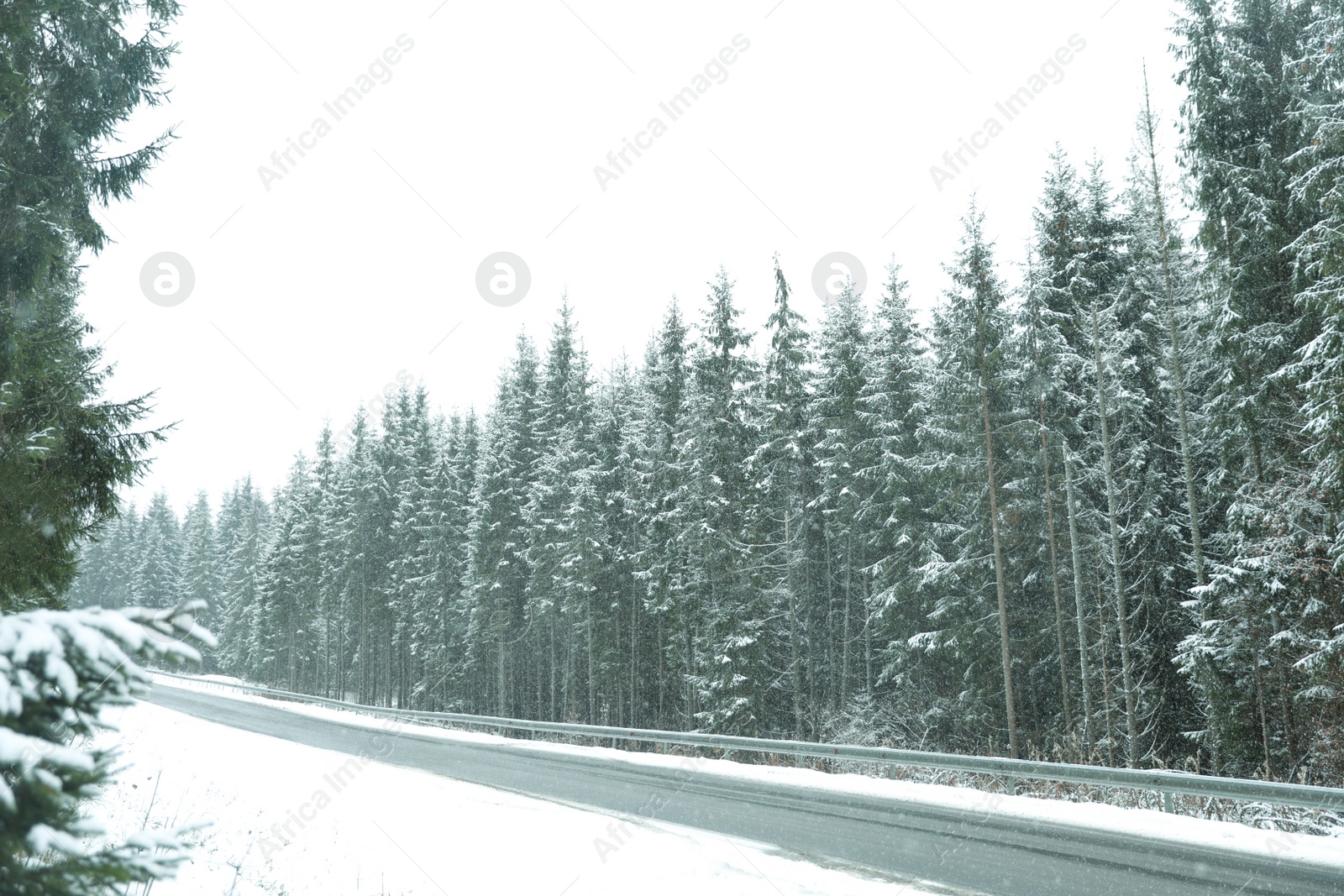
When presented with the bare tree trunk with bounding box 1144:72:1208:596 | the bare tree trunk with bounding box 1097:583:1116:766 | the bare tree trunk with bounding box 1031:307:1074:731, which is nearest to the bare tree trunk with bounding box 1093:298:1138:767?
the bare tree trunk with bounding box 1097:583:1116:766

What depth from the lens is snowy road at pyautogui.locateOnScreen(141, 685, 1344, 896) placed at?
7.61 metres

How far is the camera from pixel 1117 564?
2028 cm

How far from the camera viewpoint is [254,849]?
349 inches

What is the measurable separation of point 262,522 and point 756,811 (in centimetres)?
7367

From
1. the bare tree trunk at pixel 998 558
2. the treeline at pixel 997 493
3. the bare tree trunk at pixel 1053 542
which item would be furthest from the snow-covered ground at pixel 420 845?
the bare tree trunk at pixel 1053 542

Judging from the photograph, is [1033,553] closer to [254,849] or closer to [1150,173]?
[1150,173]

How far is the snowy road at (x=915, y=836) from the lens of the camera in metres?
7.61

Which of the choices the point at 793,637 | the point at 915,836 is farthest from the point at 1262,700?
the point at 793,637

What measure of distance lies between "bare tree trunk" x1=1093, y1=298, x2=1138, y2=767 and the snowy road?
10513mm

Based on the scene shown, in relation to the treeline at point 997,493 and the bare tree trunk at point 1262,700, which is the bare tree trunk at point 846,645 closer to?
the treeline at point 997,493

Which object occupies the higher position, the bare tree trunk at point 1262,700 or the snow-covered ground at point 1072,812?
the bare tree trunk at point 1262,700

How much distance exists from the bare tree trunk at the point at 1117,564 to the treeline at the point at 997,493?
0.16 meters

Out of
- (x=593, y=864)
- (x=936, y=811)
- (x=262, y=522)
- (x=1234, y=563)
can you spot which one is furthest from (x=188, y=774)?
(x=262, y=522)

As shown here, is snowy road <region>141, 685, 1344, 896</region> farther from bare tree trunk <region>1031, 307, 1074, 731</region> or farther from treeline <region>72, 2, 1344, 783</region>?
bare tree trunk <region>1031, 307, 1074, 731</region>
